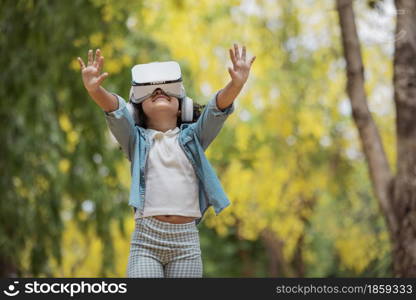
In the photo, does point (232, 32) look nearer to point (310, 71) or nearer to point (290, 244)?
point (310, 71)

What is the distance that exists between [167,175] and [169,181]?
0.03m

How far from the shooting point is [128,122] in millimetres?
3188

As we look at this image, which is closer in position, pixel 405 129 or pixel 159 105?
pixel 159 105

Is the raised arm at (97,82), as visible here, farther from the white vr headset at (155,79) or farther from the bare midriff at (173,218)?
the bare midriff at (173,218)

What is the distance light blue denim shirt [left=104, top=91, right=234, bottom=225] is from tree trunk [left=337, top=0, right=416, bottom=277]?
2.45 m

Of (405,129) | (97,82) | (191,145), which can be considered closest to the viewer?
(97,82)

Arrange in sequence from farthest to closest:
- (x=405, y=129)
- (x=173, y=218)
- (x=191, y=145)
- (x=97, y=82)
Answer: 1. (x=405, y=129)
2. (x=191, y=145)
3. (x=173, y=218)
4. (x=97, y=82)

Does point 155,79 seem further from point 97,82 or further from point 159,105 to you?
point 97,82

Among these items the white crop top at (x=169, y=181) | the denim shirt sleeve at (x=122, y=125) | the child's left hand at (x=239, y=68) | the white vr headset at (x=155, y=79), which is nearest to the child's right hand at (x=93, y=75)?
the denim shirt sleeve at (x=122, y=125)

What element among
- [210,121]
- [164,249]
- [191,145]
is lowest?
[164,249]

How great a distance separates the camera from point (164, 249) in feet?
10.3

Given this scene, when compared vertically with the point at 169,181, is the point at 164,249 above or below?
below

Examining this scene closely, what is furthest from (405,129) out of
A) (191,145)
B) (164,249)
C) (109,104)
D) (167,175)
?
(109,104)

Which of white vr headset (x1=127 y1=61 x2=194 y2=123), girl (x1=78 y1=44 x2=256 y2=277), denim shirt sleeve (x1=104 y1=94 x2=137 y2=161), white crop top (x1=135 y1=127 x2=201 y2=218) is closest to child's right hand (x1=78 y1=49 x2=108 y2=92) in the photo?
girl (x1=78 y1=44 x2=256 y2=277)
